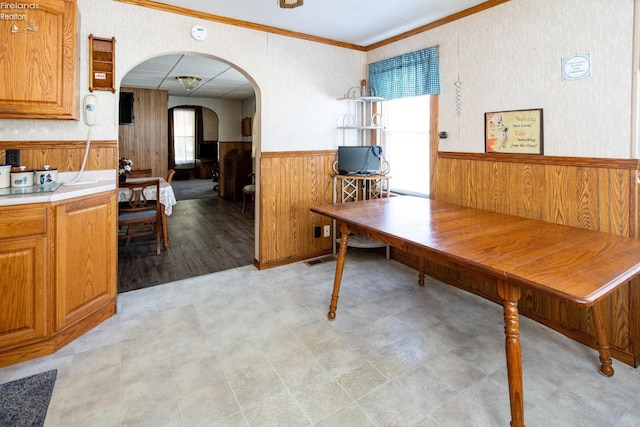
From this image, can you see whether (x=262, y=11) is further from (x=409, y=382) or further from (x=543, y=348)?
(x=543, y=348)

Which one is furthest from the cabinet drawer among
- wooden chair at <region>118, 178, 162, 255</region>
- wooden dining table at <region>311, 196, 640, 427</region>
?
wooden chair at <region>118, 178, 162, 255</region>

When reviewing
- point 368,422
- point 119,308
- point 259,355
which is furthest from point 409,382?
point 119,308

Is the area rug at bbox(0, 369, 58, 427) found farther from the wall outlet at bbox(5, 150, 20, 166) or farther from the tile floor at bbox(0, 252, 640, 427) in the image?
the wall outlet at bbox(5, 150, 20, 166)

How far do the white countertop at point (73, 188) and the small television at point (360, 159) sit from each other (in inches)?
86.1

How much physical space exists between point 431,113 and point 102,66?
109 inches

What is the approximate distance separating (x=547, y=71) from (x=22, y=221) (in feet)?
11.2

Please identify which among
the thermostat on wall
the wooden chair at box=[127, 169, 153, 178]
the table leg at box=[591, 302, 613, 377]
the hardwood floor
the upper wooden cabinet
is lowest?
the table leg at box=[591, 302, 613, 377]

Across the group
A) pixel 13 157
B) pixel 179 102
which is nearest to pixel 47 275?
pixel 13 157

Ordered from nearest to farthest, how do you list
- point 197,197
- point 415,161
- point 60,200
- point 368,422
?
point 368,422
point 60,200
point 415,161
point 197,197

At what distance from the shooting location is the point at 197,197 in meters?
8.30

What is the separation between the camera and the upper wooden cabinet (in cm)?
211

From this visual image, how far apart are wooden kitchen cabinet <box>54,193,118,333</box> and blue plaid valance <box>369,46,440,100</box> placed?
2768mm

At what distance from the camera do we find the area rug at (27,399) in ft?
5.32

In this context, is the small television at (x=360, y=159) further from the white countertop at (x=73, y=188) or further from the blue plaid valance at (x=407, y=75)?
the white countertop at (x=73, y=188)
